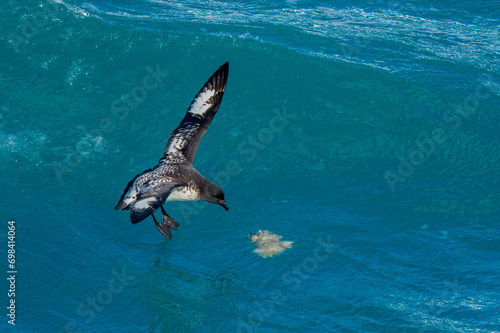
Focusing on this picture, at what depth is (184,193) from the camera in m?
10.5

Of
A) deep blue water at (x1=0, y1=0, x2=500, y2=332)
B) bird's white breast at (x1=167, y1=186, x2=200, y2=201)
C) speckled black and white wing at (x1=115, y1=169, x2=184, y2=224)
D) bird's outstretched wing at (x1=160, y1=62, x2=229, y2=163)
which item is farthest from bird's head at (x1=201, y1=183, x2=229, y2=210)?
deep blue water at (x1=0, y1=0, x2=500, y2=332)

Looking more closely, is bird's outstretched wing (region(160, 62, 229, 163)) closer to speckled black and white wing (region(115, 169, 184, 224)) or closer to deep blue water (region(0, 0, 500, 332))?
speckled black and white wing (region(115, 169, 184, 224))

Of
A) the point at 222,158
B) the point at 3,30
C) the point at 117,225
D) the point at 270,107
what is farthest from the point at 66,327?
the point at 3,30

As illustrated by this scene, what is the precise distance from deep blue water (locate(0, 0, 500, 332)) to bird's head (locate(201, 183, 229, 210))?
1198 mm

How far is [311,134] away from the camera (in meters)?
14.4

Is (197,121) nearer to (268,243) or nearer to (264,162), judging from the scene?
(268,243)

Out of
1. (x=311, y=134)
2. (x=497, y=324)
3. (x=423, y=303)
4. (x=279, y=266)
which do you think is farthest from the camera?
(x=311, y=134)

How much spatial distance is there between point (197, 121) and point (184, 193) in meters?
1.58

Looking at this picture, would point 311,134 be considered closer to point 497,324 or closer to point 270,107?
point 270,107

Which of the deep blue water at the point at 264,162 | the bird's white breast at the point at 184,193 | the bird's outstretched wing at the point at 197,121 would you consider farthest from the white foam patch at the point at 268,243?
the bird's outstretched wing at the point at 197,121

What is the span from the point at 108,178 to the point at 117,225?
1.62m

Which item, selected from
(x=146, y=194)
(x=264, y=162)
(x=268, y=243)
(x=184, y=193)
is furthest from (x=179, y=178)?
(x=264, y=162)

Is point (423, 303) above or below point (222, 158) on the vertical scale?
below

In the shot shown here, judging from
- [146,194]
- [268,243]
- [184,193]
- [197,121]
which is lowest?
[146,194]
